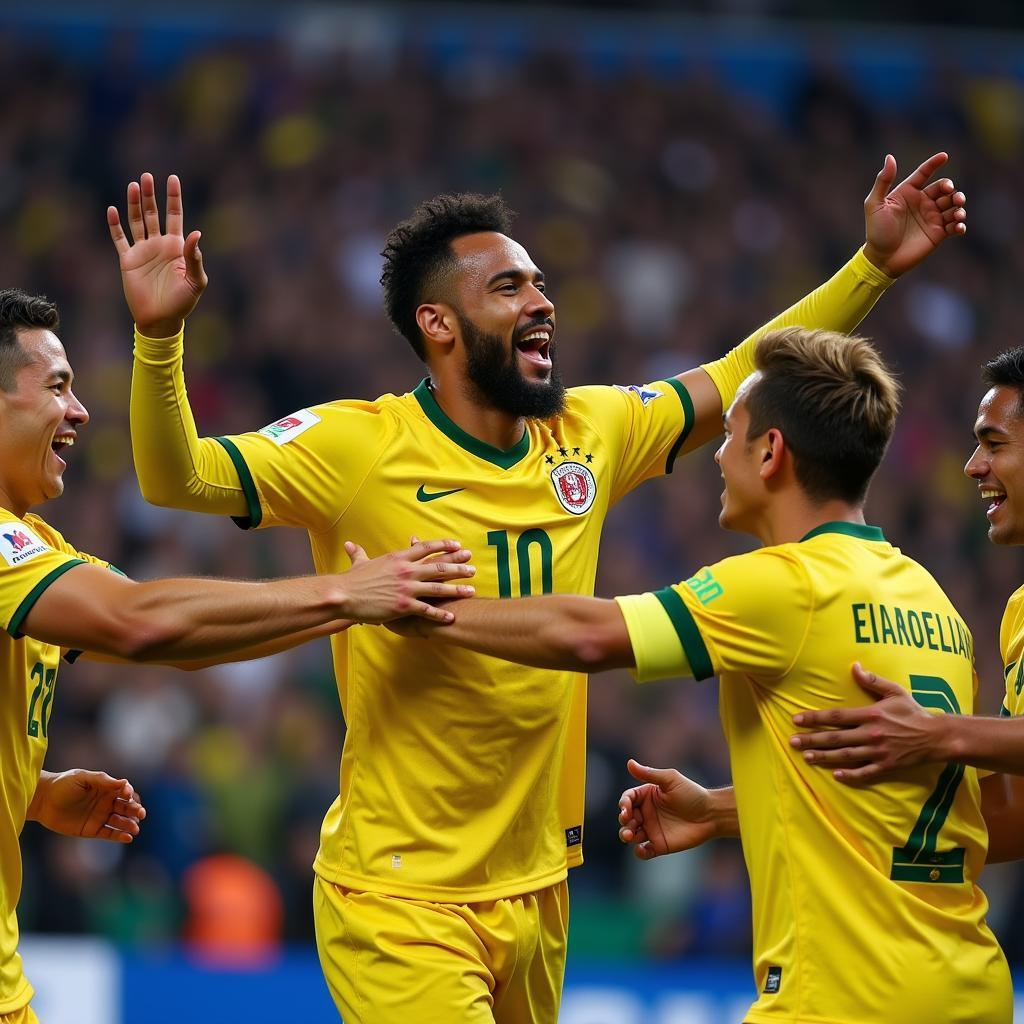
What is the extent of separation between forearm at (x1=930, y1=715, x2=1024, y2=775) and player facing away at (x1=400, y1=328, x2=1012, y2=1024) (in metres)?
0.08

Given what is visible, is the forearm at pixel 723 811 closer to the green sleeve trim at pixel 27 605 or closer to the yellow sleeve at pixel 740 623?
the yellow sleeve at pixel 740 623

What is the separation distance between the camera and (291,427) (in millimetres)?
4242

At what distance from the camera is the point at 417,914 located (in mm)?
4090

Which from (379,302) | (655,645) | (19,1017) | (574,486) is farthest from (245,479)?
(379,302)

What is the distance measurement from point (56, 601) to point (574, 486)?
1.44 m

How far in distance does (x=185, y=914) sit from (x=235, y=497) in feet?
16.5

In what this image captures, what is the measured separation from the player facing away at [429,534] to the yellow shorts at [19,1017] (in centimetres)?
76

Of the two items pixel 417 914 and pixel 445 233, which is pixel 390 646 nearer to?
pixel 417 914

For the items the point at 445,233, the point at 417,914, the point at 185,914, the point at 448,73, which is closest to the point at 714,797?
the point at 417,914

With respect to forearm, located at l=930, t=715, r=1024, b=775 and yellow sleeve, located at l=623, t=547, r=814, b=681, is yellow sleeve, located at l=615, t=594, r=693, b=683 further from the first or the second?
forearm, located at l=930, t=715, r=1024, b=775

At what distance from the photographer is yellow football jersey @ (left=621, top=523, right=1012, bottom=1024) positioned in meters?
3.42

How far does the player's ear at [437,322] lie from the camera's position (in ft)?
14.9

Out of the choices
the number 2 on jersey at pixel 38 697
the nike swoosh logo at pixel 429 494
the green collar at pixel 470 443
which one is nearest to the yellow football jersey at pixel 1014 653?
the green collar at pixel 470 443

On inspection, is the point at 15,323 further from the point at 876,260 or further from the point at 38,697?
the point at 876,260
